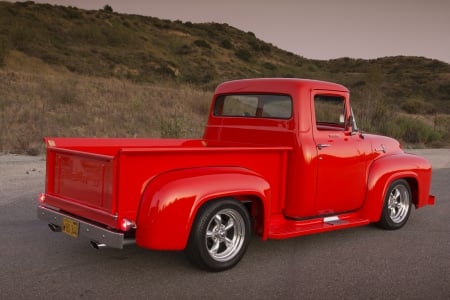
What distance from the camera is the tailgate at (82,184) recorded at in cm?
430

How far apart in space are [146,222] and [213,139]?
248 centimetres

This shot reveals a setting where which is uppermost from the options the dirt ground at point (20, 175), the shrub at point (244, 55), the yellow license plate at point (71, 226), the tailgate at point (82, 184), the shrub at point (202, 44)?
the shrub at point (202, 44)

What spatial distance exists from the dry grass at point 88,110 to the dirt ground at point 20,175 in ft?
3.96

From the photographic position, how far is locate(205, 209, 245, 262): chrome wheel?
4723 millimetres

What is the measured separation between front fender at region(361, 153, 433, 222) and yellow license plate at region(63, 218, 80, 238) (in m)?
3.19

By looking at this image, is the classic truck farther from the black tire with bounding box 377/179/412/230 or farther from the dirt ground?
the dirt ground

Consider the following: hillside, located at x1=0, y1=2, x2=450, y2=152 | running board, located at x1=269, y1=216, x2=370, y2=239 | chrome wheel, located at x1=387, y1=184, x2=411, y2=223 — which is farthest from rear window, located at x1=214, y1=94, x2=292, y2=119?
hillside, located at x1=0, y1=2, x2=450, y2=152

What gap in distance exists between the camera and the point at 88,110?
20.2m

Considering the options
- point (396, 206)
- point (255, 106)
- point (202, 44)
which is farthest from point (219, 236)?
point (202, 44)

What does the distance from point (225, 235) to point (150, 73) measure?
1380 inches

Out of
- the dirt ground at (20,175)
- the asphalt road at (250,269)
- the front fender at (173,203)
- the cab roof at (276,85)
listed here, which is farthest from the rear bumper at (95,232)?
the dirt ground at (20,175)

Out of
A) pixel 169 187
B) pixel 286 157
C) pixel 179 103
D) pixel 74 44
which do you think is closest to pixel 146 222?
pixel 169 187

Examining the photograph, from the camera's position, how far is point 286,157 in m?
5.35

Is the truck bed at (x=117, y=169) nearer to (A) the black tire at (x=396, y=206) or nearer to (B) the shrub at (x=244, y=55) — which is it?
(A) the black tire at (x=396, y=206)
